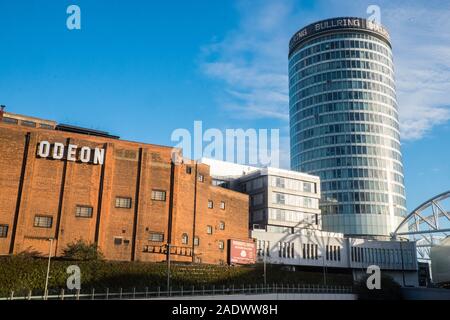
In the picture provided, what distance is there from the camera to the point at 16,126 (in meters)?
60.1

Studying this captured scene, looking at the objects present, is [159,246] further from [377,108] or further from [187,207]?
[377,108]

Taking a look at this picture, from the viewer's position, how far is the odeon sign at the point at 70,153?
60.2 m

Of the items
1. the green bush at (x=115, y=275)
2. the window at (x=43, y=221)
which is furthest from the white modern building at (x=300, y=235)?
the window at (x=43, y=221)

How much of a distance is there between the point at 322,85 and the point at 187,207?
90.1 metres

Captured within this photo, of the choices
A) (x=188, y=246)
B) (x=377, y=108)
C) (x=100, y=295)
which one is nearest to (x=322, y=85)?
(x=377, y=108)

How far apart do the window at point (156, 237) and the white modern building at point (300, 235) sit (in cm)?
2886

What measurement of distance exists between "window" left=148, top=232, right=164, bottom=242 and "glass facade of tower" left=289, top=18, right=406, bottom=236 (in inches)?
3216

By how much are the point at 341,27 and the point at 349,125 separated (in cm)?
3327

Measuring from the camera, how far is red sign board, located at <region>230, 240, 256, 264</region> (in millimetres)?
73250

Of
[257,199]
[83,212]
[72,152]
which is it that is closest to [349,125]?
[257,199]

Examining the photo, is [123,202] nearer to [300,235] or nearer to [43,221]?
[43,221]

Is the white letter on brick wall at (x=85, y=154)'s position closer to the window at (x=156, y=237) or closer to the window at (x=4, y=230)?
the window at (x=4, y=230)

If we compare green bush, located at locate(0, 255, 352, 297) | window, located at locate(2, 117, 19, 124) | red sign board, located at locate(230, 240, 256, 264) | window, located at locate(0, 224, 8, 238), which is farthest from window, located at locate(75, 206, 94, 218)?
red sign board, located at locate(230, 240, 256, 264)

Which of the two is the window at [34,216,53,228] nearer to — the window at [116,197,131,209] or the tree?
the tree
